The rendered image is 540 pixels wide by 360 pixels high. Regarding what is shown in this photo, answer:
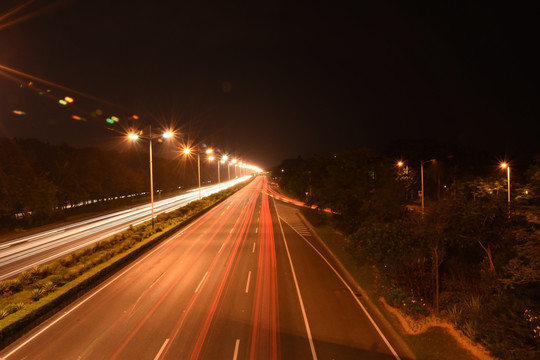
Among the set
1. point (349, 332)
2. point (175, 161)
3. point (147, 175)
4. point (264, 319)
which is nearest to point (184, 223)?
point (264, 319)

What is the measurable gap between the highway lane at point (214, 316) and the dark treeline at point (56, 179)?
21.7 m

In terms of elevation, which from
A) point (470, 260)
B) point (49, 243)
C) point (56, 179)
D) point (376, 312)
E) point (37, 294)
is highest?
point (56, 179)

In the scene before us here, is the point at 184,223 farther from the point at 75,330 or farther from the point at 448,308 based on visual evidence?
the point at 448,308

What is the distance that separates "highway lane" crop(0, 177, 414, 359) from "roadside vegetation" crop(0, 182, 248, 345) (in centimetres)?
52

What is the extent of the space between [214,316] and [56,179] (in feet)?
130

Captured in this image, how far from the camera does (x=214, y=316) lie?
11.6 meters

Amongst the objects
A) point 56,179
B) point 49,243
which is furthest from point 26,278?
point 56,179

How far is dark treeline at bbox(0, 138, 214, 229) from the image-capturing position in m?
31.7

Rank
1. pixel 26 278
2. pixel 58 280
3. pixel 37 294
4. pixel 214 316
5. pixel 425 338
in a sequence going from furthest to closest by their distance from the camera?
1. pixel 26 278
2. pixel 58 280
3. pixel 37 294
4. pixel 214 316
5. pixel 425 338

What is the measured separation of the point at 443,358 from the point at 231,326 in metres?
6.71

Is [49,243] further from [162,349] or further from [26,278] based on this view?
[162,349]

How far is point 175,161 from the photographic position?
89750 millimetres

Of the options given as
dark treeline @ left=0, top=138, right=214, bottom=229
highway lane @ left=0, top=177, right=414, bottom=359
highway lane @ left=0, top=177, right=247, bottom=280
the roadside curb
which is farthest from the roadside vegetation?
dark treeline @ left=0, top=138, right=214, bottom=229

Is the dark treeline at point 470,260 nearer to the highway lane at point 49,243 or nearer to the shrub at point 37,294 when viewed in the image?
the shrub at point 37,294
